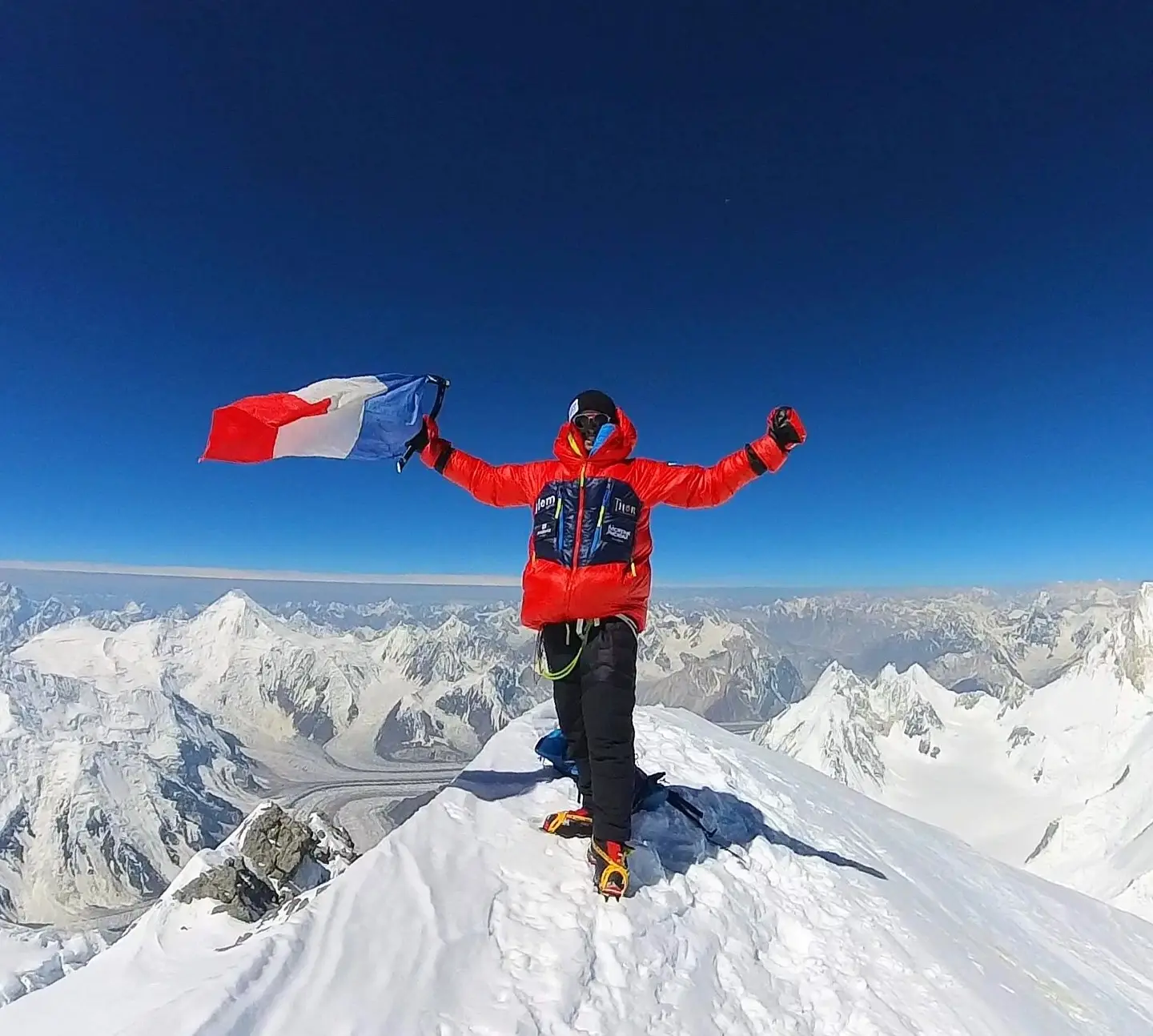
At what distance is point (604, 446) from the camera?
5844 mm

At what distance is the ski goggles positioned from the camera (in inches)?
232

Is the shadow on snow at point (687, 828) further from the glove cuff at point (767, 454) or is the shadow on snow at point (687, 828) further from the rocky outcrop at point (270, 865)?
the glove cuff at point (767, 454)

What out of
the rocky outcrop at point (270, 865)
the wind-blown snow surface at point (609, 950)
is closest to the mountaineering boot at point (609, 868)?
the wind-blown snow surface at point (609, 950)

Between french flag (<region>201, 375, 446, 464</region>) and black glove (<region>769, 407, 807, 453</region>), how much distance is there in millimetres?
3647

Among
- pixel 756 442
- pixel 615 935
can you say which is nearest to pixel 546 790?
pixel 615 935

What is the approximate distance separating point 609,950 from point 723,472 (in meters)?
3.91

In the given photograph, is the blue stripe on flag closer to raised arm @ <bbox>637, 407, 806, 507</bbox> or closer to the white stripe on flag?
the white stripe on flag

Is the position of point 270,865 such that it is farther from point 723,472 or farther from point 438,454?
point 723,472

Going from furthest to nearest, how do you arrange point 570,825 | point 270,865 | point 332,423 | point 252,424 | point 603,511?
1. point 270,865
2. point 332,423
3. point 252,424
4. point 570,825
5. point 603,511

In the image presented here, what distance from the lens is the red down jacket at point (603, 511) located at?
564 cm

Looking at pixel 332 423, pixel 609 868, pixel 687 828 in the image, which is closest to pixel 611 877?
pixel 609 868

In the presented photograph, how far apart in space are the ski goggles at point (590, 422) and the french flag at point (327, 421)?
2025mm

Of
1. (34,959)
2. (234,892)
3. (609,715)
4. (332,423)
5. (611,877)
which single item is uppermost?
(332,423)

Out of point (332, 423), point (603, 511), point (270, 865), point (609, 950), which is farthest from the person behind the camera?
point (270, 865)
